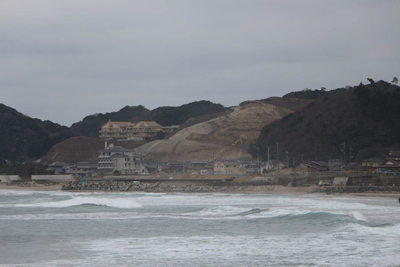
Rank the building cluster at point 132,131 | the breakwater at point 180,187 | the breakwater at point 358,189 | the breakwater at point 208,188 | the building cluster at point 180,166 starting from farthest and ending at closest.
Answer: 1. the building cluster at point 132,131
2. the building cluster at point 180,166
3. the breakwater at point 180,187
4. the breakwater at point 208,188
5. the breakwater at point 358,189

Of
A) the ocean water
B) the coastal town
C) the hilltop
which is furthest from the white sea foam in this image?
the hilltop

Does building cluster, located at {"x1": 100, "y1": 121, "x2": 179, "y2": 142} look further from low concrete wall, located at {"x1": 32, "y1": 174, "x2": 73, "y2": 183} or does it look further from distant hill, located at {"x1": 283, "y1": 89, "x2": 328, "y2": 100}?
low concrete wall, located at {"x1": 32, "y1": 174, "x2": 73, "y2": 183}

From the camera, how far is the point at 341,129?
92625mm

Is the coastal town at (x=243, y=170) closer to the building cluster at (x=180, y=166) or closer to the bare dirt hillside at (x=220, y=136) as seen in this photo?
the building cluster at (x=180, y=166)

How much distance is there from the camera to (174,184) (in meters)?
70.1

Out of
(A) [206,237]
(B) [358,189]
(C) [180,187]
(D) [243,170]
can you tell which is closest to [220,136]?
(D) [243,170]

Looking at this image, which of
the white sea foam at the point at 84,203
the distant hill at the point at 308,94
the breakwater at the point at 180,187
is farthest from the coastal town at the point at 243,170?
the distant hill at the point at 308,94

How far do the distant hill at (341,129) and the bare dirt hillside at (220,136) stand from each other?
1261 centimetres

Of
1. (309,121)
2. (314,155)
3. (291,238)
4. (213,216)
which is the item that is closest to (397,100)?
(314,155)

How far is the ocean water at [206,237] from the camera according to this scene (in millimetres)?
17672

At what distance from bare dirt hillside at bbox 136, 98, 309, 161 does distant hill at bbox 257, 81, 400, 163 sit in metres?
12.6

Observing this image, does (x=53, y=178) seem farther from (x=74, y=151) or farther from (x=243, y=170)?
(x=74, y=151)

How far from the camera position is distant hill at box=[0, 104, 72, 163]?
454 feet

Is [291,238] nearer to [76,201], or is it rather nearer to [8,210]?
[8,210]
